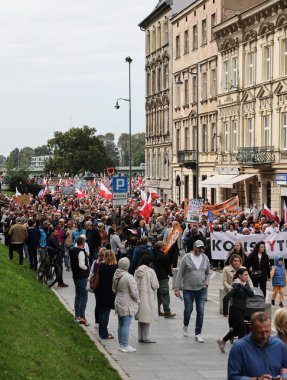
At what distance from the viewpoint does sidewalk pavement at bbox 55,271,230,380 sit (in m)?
13.0

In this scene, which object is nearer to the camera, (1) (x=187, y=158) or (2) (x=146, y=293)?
(2) (x=146, y=293)

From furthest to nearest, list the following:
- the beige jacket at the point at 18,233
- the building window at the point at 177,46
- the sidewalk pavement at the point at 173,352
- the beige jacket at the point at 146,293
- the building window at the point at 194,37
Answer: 1. the building window at the point at 177,46
2. the building window at the point at 194,37
3. the beige jacket at the point at 18,233
4. the beige jacket at the point at 146,293
5. the sidewalk pavement at the point at 173,352

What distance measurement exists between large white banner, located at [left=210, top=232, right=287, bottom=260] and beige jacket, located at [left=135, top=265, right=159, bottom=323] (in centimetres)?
857

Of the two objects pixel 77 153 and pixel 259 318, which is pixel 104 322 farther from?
pixel 77 153

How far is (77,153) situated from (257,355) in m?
134

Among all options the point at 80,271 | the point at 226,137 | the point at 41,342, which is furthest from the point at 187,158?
the point at 41,342

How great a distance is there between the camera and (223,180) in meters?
54.8

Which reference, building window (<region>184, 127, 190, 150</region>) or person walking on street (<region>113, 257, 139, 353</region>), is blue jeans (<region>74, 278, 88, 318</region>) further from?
building window (<region>184, 127, 190, 150</region>)

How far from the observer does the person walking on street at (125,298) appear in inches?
584

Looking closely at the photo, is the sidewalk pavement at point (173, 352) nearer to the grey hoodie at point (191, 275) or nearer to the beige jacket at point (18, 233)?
the grey hoodie at point (191, 275)

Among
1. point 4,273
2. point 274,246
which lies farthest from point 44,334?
point 274,246

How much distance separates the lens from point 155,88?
79.1m

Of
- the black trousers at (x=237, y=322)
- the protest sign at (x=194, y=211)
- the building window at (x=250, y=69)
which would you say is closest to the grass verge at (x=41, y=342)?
the black trousers at (x=237, y=322)

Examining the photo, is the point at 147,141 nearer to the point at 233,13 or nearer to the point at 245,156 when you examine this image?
the point at 233,13
